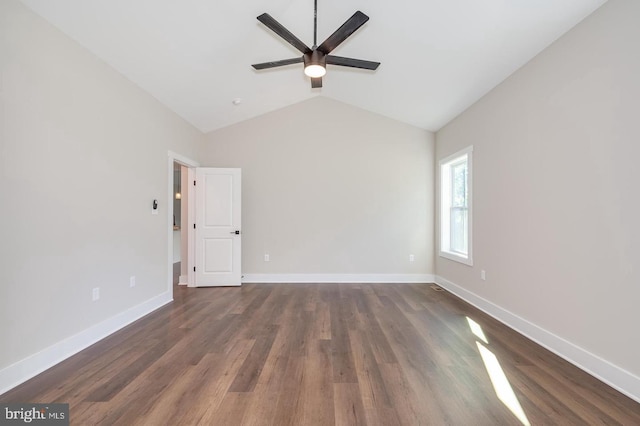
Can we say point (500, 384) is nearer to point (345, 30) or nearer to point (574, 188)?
point (574, 188)

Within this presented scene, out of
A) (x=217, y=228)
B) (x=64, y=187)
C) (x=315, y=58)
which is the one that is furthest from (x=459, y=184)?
(x=64, y=187)

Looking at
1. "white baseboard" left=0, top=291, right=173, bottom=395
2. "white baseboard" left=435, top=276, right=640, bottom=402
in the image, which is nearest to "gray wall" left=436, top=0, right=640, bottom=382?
"white baseboard" left=435, top=276, right=640, bottom=402

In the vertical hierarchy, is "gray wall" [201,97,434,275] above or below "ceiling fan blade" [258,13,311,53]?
below

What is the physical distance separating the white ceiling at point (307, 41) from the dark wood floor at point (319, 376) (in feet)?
9.09

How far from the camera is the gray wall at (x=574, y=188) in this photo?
1.98 meters

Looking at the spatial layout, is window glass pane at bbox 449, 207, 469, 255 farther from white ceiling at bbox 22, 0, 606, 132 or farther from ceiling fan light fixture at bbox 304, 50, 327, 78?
ceiling fan light fixture at bbox 304, 50, 327, 78

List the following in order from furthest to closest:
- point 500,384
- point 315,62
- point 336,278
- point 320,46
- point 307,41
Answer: point 336,278 < point 307,41 < point 315,62 < point 320,46 < point 500,384

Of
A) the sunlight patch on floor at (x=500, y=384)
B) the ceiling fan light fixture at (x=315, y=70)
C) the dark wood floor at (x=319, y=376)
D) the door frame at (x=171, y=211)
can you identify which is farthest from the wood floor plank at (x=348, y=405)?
the door frame at (x=171, y=211)

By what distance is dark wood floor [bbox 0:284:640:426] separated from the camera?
67.4 inches

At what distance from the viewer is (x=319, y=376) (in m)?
2.11

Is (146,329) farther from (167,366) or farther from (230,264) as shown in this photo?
(230,264)

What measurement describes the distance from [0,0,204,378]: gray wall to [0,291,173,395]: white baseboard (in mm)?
60
